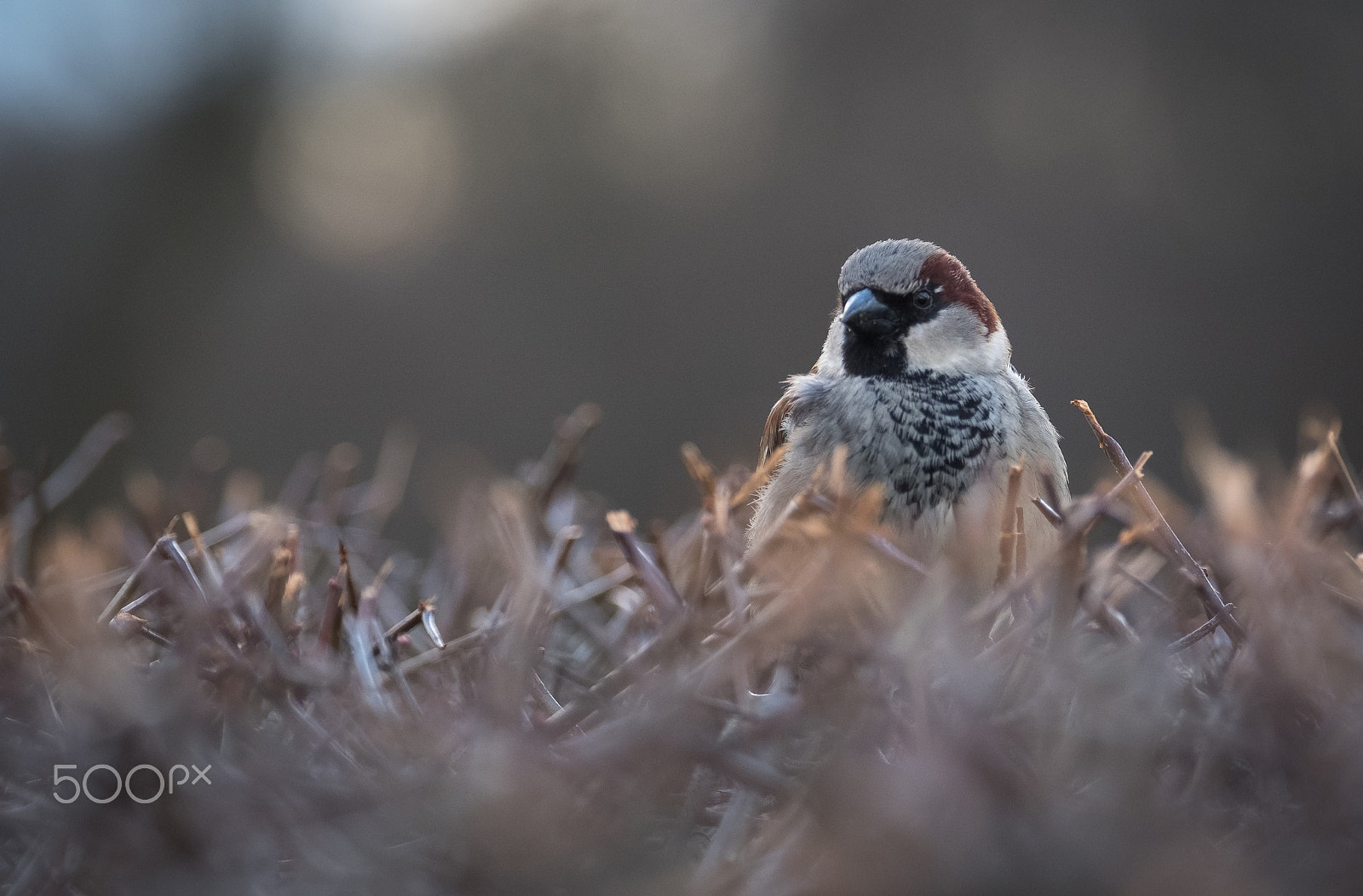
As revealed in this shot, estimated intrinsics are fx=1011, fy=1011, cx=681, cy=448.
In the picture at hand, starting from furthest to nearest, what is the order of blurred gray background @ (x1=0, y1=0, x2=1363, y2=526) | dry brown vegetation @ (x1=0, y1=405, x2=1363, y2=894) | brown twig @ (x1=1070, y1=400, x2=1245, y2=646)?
blurred gray background @ (x1=0, y1=0, x2=1363, y2=526), brown twig @ (x1=1070, y1=400, x2=1245, y2=646), dry brown vegetation @ (x1=0, y1=405, x2=1363, y2=894)

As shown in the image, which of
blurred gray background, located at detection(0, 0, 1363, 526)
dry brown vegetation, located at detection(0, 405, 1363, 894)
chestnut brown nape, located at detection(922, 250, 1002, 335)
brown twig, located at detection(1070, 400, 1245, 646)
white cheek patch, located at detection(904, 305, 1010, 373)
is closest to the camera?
dry brown vegetation, located at detection(0, 405, 1363, 894)

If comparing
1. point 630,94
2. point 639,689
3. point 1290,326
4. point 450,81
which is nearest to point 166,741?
point 639,689

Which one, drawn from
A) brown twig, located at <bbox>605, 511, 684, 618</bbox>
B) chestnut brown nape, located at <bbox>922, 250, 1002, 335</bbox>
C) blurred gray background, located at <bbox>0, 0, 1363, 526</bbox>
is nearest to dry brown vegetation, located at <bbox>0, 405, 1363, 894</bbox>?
brown twig, located at <bbox>605, 511, 684, 618</bbox>

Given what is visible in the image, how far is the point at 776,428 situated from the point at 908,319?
22 centimetres

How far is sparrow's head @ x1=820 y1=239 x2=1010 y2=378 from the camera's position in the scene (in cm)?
128

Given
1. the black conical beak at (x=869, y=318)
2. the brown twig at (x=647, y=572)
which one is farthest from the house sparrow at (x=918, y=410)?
the brown twig at (x=647, y=572)

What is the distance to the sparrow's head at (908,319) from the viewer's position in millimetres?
1281

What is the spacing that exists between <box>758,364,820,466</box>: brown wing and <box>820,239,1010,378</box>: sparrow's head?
9cm

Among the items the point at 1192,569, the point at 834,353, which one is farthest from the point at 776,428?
the point at 1192,569

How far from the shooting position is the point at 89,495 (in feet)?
11.9

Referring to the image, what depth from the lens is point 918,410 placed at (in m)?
1.16

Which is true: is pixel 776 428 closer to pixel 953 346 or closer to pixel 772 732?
pixel 953 346

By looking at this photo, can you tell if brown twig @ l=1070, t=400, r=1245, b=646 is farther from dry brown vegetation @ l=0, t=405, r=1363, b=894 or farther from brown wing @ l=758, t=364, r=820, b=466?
brown wing @ l=758, t=364, r=820, b=466

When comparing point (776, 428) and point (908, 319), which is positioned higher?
point (908, 319)
